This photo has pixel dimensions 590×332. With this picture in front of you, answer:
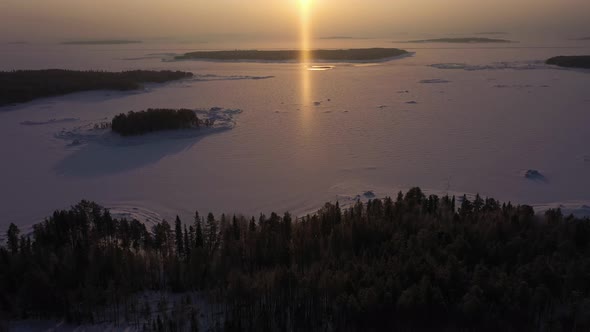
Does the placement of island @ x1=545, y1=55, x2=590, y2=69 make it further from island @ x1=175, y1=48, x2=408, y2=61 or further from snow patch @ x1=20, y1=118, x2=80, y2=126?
snow patch @ x1=20, y1=118, x2=80, y2=126

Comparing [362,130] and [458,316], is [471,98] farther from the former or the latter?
[458,316]

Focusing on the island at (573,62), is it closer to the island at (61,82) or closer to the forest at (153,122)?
the island at (61,82)

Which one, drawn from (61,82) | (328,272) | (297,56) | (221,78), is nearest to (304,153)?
(328,272)

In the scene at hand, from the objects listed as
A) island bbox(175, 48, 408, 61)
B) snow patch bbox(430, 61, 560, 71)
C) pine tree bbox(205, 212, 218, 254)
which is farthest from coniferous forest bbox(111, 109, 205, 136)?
island bbox(175, 48, 408, 61)

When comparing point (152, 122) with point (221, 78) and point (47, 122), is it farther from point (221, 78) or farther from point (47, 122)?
point (221, 78)

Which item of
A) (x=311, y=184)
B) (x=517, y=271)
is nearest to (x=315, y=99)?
(x=311, y=184)

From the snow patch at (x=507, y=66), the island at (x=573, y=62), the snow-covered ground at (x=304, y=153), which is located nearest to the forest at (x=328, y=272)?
the snow-covered ground at (x=304, y=153)
